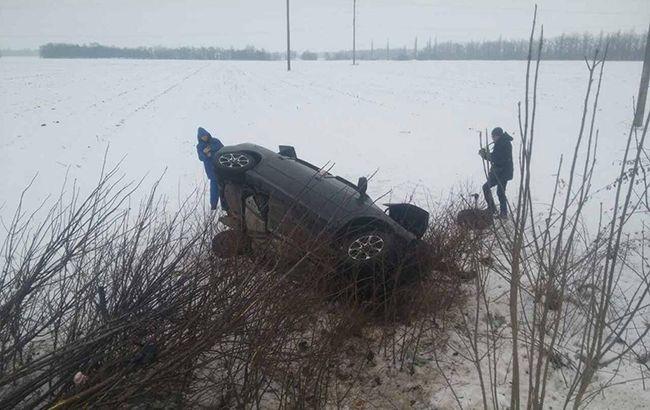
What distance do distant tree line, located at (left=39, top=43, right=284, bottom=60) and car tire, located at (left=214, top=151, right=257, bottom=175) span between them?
93.7 m

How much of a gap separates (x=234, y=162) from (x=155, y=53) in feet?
369

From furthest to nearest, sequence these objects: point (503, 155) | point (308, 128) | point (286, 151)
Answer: point (308, 128) < point (503, 155) < point (286, 151)

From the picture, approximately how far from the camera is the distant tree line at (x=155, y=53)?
84.5 metres

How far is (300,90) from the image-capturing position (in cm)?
2914

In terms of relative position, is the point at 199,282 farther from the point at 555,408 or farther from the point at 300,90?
the point at 300,90

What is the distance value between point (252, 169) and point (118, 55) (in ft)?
353

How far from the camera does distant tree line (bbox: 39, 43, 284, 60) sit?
84.5 metres

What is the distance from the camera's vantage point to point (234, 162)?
5.30 metres

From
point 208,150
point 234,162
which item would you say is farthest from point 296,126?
point 234,162

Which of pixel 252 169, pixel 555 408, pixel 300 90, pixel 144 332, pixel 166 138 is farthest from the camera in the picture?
pixel 300 90

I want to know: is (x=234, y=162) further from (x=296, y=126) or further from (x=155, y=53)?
(x=155, y=53)

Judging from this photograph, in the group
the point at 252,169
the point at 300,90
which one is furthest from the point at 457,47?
the point at 252,169

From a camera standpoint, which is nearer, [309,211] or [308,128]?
[309,211]

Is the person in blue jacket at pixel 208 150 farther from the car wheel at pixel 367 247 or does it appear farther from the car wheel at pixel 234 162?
the car wheel at pixel 367 247
